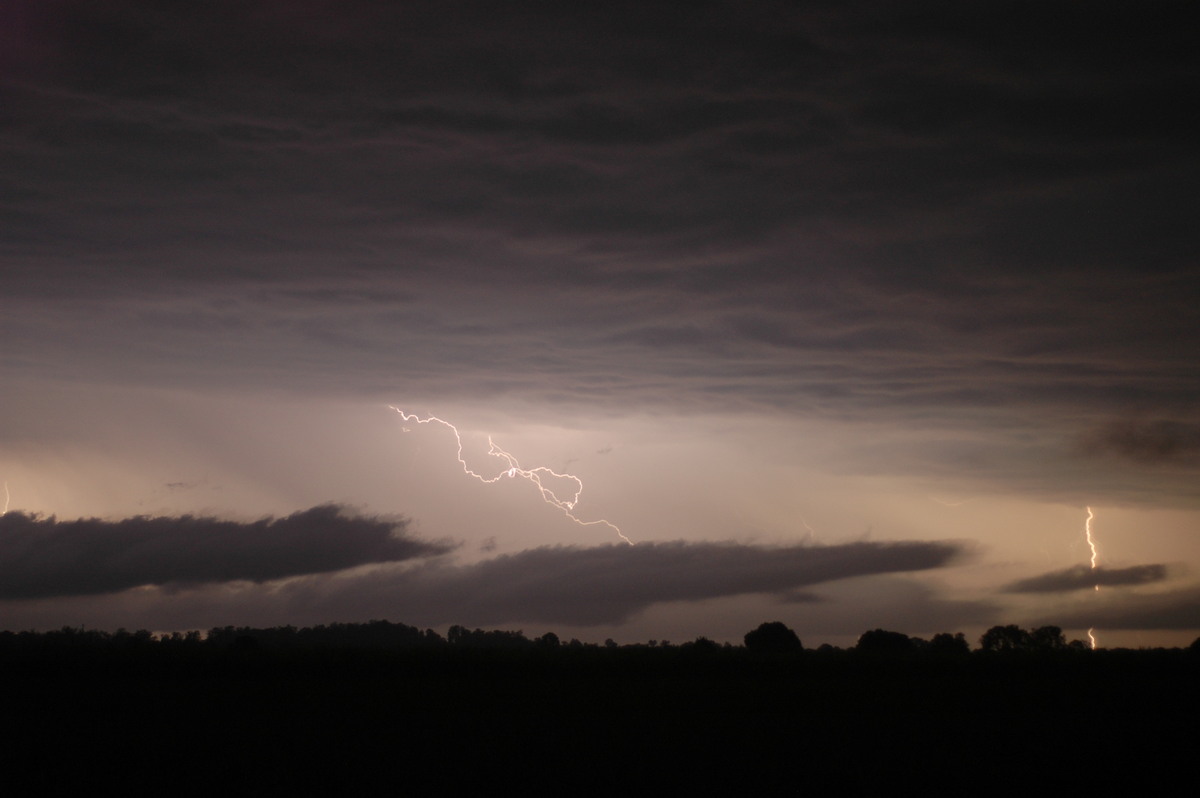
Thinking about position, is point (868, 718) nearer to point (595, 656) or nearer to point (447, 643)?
point (595, 656)

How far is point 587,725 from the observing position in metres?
21.8

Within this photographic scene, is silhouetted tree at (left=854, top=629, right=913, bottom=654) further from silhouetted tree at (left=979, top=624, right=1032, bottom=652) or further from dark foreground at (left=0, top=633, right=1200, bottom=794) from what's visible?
dark foreground at (left=0, top=633, right=1200, bottom=794)

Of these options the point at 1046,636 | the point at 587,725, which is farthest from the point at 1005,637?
the point at 587,725

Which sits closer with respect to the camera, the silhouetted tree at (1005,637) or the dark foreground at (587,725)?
the dark foreground at (587,725)

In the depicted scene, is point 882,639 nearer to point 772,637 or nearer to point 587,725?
point 772,637

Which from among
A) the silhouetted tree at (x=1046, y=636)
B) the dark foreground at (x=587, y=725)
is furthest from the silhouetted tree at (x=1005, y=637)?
the dark foreground at (x=587, y=725)

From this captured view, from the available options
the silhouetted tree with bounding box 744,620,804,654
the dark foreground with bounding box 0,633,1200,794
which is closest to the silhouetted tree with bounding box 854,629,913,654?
the silhouetted tree with bounding box 744,620,804,654

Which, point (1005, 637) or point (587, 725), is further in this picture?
point (1005, 637)

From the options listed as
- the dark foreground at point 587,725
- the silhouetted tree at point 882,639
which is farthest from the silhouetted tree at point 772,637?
the dark foreground at point 587,725

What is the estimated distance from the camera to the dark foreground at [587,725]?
15992 millimetres

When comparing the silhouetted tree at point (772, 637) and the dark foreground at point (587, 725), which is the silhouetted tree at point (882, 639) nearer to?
the silhouetted tree at point (772, 637)

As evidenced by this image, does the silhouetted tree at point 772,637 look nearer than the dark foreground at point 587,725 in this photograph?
No

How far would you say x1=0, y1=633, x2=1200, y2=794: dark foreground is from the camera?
16.0 m

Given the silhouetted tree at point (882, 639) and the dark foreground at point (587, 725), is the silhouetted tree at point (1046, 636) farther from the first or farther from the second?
the dark foreground at point (587, 725)
